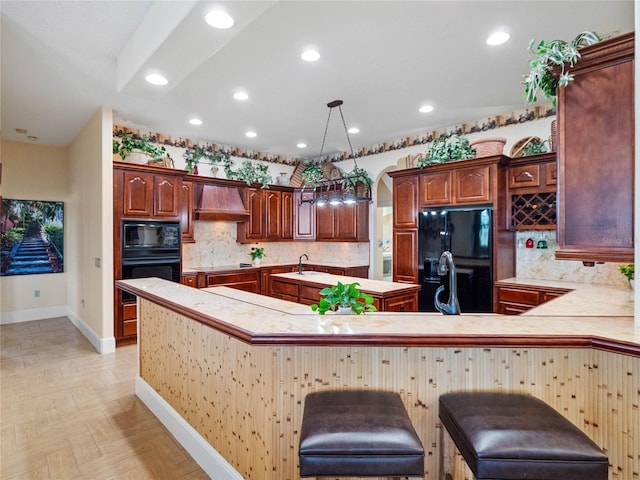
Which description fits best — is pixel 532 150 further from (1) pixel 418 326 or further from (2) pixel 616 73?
(1) pixel 418 326

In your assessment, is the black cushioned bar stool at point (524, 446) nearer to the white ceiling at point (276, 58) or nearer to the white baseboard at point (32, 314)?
the white ceiling at point (276, 58)

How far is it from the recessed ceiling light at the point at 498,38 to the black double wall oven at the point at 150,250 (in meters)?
4.16

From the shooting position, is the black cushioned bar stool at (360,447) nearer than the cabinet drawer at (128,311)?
Yes

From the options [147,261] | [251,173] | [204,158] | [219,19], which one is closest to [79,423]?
[147,261]

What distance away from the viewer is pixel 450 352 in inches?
60.1

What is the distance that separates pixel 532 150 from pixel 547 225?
0.88 m

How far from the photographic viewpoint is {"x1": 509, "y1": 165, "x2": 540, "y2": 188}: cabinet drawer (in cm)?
386

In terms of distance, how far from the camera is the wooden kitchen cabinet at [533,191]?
379 cm

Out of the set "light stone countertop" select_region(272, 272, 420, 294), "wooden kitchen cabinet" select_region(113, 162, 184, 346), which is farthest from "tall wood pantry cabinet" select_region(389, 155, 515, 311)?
"wooden kitchen cabinet" select_region(113, 162, 184, 346)

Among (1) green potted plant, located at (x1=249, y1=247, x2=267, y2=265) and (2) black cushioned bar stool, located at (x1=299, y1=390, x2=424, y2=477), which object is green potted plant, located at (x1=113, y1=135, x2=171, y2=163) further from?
(2) black cushioned bar stool, located at (x1=299, y1=390, x2=424, y2=477)

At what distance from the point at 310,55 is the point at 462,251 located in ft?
9.18

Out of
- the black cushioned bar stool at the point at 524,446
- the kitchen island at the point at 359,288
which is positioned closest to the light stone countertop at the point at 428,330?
the black cushioned bar stool at the point at 524,446

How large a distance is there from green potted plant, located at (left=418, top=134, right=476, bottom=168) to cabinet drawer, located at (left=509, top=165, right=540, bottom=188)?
1.65 ft

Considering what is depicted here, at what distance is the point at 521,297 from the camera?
373 cm
